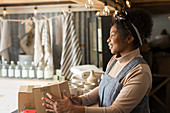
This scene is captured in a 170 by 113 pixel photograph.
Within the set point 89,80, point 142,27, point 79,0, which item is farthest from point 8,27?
point 142,27

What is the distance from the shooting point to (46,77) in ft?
13.2

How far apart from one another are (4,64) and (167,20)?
3.32 metres

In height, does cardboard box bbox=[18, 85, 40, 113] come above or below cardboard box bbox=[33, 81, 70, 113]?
below

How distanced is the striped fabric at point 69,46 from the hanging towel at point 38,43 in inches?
15.9

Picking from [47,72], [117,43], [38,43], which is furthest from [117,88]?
[38,43]

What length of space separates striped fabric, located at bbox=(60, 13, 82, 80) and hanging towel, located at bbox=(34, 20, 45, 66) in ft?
1.33

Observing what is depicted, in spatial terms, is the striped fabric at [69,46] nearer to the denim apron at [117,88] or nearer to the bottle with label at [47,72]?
the bottle with label at [47,72]

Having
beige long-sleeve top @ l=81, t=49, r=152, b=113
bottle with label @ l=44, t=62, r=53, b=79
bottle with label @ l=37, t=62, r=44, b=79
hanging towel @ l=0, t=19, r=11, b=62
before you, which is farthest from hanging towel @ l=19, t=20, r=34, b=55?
beige long-sleeve top @ l=81, t=49, r=152, b=113

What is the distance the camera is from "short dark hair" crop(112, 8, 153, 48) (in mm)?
1572

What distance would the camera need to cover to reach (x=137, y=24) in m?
1.60

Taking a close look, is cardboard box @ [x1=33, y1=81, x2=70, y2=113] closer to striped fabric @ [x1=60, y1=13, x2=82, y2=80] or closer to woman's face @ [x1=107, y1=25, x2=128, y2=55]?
woman's face @ [x1=107, y1=25, x2=128, y2=55]

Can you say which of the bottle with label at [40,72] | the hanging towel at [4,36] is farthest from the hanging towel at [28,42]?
the bottle with label at [40,72]

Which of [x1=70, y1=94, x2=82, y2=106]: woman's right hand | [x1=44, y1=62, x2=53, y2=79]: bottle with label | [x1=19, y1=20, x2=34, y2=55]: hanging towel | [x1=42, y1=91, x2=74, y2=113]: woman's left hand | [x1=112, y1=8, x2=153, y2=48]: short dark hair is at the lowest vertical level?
[x1=44, y1=62, x2=53, y2=79]: bottle with label

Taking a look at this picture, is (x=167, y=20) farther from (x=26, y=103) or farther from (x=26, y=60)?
(x=26, y=103)
